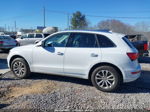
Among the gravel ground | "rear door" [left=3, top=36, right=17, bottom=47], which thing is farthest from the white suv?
"rear door" [left=3, top=36, right=17, bottom=47]

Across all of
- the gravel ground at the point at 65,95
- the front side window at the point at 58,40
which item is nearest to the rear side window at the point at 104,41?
the front side window at the point at 58,40

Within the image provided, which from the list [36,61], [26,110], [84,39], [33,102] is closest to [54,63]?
[36,61]

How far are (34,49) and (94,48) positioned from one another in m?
2.03

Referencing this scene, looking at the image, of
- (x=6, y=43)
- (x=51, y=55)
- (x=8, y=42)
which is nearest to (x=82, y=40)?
(x=51, y=55)

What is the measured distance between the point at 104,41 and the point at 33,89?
2473mm

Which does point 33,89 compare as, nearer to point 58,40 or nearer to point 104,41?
point 58,40

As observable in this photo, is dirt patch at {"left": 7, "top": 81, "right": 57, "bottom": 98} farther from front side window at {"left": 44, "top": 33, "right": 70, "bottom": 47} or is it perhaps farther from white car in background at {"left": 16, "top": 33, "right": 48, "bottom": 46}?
white car in background at {"left": 16, "top": 33, "right": 48, "bottom": 46}

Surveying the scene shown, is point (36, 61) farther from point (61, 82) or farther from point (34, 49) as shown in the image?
point (61, 82)

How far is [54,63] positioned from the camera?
5.73m

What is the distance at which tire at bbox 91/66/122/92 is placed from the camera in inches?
198

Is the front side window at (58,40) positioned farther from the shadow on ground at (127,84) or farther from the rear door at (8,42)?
the rear door at (8,42)

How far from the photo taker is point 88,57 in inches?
205

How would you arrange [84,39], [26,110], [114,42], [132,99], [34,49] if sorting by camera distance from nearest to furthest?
[26,110]
[132,99]
[114,42]
[84,39]
[34,49]

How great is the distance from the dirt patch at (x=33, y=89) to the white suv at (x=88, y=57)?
1.46ft
